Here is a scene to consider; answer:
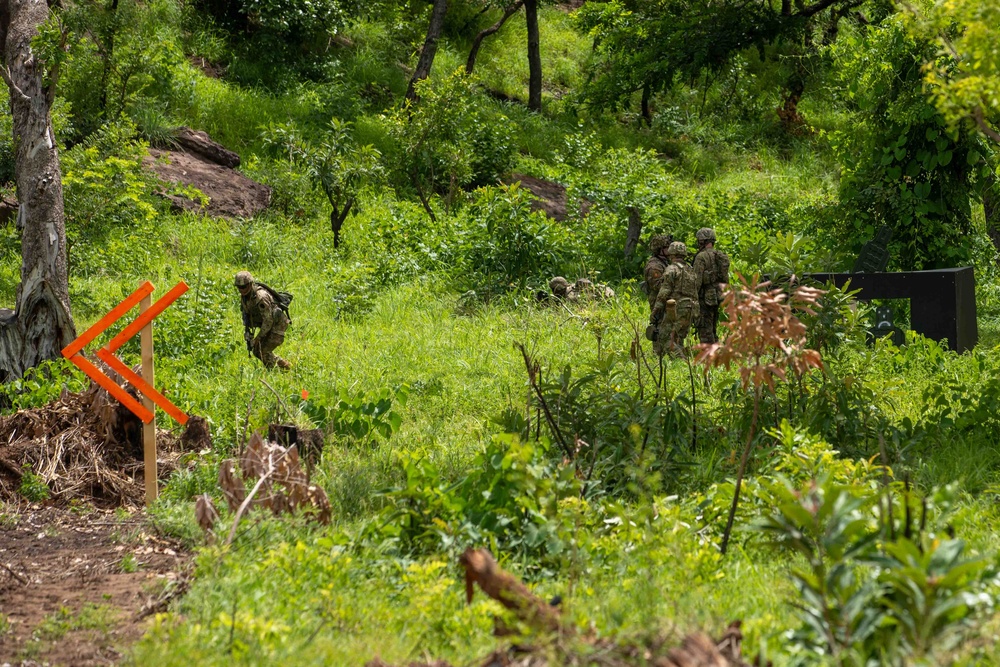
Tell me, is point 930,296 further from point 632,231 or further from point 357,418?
point 357,418

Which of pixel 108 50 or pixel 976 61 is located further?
pixel 108 50

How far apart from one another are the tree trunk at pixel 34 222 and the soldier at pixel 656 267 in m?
5.23

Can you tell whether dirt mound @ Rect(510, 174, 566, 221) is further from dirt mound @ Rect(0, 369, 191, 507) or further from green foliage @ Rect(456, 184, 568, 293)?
dirt mound @ Rect(0, 369, 191, 507)

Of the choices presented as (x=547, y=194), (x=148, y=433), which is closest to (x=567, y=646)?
(x=148, y=433)

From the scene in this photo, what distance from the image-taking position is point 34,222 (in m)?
9.29

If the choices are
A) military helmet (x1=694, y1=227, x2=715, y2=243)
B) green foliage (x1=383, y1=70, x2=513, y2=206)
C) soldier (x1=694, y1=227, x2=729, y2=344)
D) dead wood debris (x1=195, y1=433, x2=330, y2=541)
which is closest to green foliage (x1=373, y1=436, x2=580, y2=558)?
dead wood debris (x1=195, y1=433, x2=330, y2=541)

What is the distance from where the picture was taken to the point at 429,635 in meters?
4.43

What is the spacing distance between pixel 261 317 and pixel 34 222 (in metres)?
1.98

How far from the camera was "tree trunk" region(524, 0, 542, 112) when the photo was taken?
75.7 feet

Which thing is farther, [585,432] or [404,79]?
[404,79]

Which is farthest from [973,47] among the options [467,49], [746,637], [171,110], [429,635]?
[467,49]

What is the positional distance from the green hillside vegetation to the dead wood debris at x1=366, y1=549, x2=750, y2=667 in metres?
0.05

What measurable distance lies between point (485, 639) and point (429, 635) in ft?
0.81

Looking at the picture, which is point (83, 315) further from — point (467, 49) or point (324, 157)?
point (467, 49)
